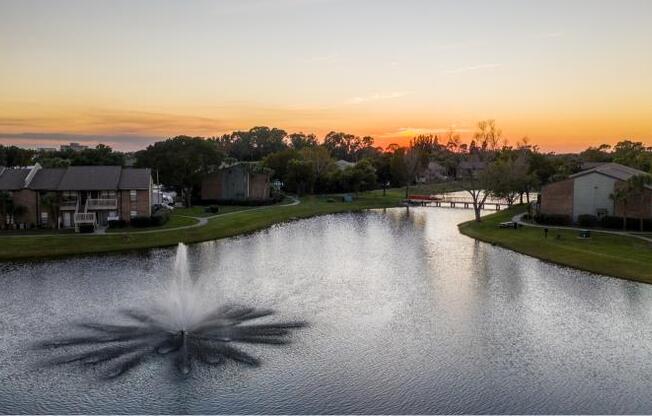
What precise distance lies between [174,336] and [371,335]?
32.6 ft

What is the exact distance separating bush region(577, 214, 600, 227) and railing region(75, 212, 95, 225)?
5468 centimetres

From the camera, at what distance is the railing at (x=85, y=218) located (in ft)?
197

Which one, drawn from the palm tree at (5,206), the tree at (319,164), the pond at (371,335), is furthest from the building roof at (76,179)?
the tree at (319,164)

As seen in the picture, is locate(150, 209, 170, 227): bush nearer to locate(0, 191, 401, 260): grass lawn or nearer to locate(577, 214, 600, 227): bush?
locate(0, 191, 401, 260): grass lawn

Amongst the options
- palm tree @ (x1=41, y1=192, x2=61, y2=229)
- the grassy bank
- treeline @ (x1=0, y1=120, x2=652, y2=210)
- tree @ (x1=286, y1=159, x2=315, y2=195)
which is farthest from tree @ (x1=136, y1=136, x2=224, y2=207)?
the grassy bank

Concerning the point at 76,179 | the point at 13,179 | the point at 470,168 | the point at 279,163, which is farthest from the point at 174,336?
the point at 279,163

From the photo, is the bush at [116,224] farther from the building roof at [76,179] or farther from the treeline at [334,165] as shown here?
the treeline at [334,165]

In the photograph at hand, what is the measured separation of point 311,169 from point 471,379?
305 ft

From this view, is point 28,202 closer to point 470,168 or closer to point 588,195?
point 470,168

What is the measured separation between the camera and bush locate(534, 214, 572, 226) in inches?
2577

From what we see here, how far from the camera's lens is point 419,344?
26.8m

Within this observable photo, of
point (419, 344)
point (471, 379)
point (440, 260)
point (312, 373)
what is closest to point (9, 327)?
point (312, 373)

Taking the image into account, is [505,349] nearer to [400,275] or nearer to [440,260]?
[400,275]

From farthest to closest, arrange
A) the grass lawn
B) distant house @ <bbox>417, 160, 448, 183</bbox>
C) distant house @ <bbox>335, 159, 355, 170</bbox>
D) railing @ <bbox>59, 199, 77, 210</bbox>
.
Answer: distant house @ <bbox>417, 160, 448, 183</bbox> → distant house @ <bbox>335, 159, 355, 170</bbox> → railing @ <bbox>59, 199, 77, 210</bbox> → the grass lawn
